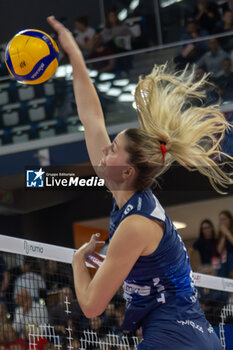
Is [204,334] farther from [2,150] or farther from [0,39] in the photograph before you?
[0,39]

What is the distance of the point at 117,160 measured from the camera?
2.90 meters

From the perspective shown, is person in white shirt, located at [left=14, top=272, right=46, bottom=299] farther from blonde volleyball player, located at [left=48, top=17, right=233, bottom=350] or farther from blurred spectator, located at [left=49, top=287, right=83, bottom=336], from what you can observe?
blonde volleyball player, located at [left=48, top=17, right=233, bottom=350]

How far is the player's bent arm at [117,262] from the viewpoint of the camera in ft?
8.77

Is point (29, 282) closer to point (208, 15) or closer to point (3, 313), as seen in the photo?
point (3, 313)

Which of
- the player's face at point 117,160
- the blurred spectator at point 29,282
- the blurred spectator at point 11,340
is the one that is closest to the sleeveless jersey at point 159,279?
the player's face at point 117,160

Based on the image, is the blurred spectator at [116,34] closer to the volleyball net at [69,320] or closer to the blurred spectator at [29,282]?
the blurred spectator at [29,282]

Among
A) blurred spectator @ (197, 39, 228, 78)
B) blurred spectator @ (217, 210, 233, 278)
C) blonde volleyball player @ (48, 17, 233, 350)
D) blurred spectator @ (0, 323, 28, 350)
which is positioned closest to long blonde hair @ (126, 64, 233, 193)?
A: blonde volleyball player @ (48, 17, 233, 350)

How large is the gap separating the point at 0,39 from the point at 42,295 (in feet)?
38.7

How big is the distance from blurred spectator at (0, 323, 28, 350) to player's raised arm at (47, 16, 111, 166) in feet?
8.81

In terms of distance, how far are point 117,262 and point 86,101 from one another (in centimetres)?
111

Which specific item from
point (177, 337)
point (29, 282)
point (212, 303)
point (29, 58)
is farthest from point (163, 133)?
point (212, 303)

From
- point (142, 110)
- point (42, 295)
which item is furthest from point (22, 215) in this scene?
point (142, 110)

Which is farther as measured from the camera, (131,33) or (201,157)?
(131,33)

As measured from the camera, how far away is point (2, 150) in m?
12.1
